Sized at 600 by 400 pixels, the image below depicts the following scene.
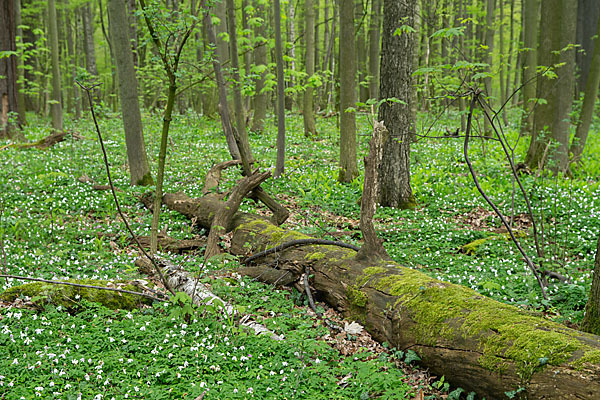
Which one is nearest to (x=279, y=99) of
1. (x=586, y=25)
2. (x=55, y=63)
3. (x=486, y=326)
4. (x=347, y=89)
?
(x=347, y=89)

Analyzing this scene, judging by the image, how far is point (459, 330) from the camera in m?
3.66

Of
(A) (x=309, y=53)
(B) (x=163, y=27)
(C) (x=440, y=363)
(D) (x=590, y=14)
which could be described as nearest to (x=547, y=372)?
(C) (x=440, y=363)

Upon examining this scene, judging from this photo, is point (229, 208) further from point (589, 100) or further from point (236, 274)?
point (589, 100)

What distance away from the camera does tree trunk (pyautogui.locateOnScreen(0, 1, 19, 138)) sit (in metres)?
14.1

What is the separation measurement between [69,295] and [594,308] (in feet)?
17.5

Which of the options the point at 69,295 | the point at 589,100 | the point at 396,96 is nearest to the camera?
the point at 69,295

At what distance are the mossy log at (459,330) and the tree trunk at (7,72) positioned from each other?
13402 mm

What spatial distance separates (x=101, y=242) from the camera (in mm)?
6609

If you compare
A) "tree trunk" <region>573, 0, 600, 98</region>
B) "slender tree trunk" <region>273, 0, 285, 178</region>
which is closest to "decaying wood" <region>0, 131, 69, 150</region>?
"slender tree trunk" <region>273, 0, 285, 178</region>

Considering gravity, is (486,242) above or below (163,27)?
below

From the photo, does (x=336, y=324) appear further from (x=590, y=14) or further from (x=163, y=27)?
(x=590, y=14)

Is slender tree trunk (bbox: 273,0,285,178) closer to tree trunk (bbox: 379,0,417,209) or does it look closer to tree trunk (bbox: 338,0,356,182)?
tree trunk (bbox: 338,0,356,182)

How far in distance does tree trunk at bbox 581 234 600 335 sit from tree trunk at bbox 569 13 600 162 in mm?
8108

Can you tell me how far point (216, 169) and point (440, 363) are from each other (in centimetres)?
718
